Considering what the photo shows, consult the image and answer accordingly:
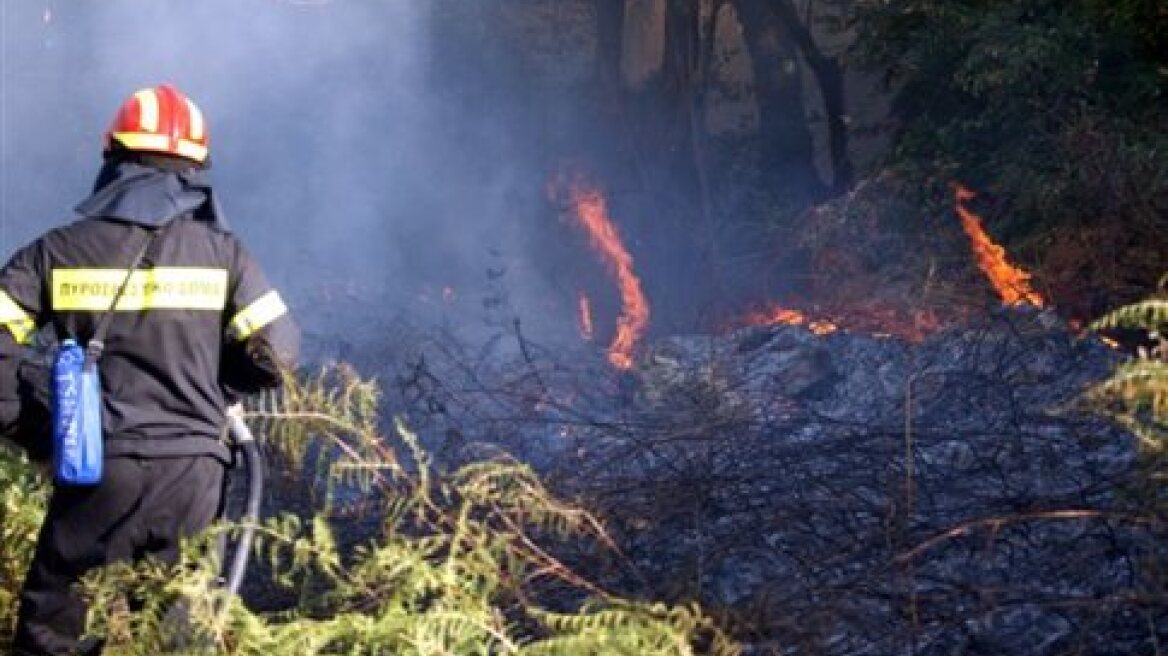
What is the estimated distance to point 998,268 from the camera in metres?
9.49

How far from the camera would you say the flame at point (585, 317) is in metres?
14.4

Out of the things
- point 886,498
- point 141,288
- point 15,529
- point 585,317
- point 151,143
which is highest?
point 151,143

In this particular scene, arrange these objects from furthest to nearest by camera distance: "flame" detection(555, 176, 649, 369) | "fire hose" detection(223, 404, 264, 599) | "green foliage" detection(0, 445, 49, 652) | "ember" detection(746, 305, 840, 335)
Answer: "flame" detection(555, 176, 649, 369)
"ember" detection(746, 305, 840, 335)
"green foliage" detection(0, 445, 49, 652)
"fire hose" detection(223, 404, 264, 599)

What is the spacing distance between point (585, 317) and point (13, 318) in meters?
10.8

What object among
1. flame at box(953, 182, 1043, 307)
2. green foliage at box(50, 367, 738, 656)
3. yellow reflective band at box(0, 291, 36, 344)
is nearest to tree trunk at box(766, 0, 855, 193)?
flame at box(953, 182, 1043, 307)

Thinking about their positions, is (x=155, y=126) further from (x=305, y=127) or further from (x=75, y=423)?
(x=305, y=127)

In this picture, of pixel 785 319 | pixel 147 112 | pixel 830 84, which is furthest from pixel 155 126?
pixel 830 84

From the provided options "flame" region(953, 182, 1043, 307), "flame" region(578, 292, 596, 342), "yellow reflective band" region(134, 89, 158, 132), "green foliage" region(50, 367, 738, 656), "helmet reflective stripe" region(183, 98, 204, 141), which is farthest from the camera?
"flame" region(578, 292, 596, 342)

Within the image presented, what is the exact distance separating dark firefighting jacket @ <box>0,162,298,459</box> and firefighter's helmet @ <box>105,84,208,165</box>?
0.07 metres

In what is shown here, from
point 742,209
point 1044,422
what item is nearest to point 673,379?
point 1044,422

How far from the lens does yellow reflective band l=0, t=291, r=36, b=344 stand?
4172mm

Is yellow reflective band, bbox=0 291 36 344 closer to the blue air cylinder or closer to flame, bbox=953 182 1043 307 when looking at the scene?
the blue air cylinder

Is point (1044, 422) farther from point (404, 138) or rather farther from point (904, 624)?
point (404, 138)

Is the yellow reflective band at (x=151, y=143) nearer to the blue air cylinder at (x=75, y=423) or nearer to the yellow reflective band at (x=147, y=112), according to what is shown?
the yellow reflective band at (x=147, y=112)
